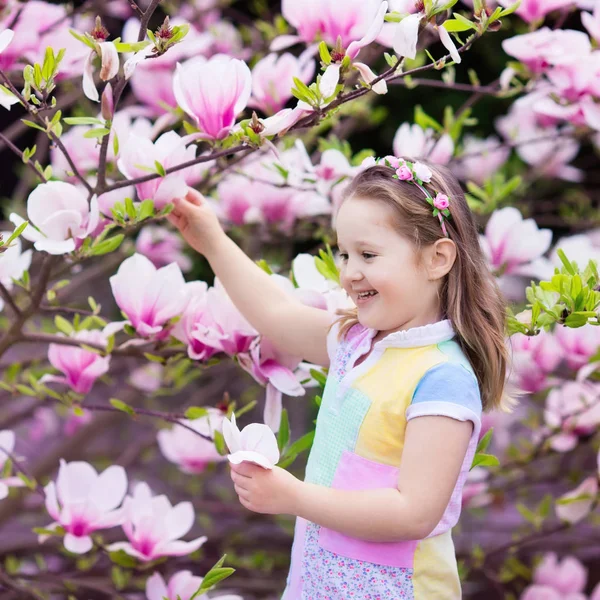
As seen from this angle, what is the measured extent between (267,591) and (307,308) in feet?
3.71

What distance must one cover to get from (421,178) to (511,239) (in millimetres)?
426

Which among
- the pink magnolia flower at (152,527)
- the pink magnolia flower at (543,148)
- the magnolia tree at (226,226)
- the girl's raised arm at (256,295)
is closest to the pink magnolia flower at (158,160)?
the magnolia tree at (226,226)

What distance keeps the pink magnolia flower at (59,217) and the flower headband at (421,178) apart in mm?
357

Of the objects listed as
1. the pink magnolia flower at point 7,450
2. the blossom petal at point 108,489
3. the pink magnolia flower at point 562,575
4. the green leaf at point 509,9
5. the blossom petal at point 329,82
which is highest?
the green leaf at point 509,9

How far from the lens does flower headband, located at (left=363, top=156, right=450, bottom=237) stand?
989 millimetres

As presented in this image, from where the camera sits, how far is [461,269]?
1.03 m

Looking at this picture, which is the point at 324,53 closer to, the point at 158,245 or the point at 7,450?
the point at 7,450

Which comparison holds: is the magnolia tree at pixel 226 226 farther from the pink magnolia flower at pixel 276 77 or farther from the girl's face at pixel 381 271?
the girl's face at pixel 381 271

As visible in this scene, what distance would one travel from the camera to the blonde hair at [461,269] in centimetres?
99

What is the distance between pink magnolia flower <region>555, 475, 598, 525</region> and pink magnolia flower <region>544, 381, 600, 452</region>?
0.32 ft

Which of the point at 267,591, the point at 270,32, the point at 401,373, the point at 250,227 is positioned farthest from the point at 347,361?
the point at 267,591

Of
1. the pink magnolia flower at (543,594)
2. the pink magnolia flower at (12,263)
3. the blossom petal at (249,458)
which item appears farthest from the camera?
the pink magnolia flower at (543,594)

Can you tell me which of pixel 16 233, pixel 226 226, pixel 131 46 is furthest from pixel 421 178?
pixel 226 226

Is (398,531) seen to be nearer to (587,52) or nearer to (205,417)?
(205,417)
